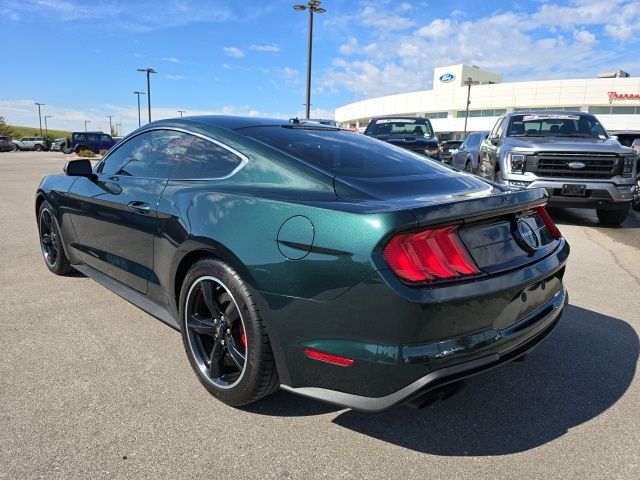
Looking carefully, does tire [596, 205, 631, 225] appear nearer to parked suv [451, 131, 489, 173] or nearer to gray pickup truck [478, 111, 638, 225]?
gray pickup truck [478, 111, 638, 225]

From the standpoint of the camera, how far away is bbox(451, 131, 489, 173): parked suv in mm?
11624

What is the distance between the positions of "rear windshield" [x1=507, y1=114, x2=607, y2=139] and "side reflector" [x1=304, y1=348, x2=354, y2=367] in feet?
25.0

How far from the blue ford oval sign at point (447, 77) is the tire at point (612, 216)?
269 feet

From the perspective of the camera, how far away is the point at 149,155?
136 inches

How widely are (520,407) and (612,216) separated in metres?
6.85

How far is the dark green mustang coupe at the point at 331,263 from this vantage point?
1.96 m

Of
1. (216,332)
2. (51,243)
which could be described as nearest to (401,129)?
(51,243)

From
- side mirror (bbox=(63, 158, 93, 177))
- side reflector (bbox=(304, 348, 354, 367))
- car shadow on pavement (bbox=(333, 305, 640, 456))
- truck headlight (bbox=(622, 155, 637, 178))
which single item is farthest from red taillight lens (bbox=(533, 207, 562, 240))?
truck headlight (bbox=(622, 155, 637, 178))

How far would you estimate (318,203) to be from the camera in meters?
2.17

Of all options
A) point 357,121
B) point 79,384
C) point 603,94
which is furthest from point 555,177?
point 357,121

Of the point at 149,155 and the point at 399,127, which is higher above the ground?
the point at 399,127

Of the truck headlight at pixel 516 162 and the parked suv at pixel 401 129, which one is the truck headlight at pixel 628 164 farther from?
the parked suv at pixel 401 129

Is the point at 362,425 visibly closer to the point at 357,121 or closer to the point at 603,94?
the point at 603,94

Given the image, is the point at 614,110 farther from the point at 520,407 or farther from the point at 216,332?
the point at 216,332
